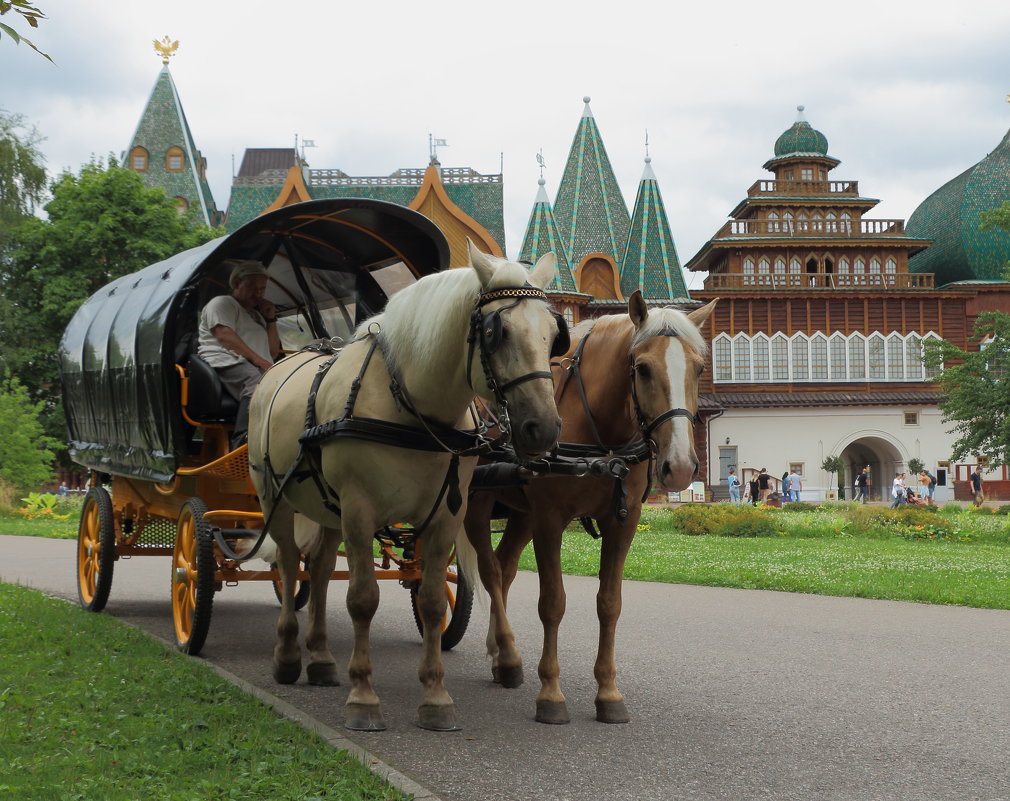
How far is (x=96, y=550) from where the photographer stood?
8.95 m

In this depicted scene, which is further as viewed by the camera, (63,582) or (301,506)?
(63,582)

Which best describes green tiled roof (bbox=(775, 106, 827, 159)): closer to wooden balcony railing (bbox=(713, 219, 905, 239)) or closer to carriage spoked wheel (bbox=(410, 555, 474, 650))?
wooden balcony railing (bbox=(713, 219, 905, 239))

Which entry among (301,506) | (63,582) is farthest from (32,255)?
(301,506)

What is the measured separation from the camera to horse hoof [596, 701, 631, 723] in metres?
5.38

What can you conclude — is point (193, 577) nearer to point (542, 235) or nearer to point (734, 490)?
point (734, 490)

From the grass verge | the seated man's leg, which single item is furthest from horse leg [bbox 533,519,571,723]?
the seated man's leg

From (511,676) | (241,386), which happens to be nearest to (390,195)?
(241,386)

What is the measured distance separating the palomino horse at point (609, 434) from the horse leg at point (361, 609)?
0.82m

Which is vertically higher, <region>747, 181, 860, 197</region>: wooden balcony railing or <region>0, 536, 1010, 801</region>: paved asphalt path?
<region>747, 181, 860, 197</region>: wooden balcony railing

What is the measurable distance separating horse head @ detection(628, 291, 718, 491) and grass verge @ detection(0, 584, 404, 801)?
184 centimetres

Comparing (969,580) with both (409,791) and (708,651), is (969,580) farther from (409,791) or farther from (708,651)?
(409,791)

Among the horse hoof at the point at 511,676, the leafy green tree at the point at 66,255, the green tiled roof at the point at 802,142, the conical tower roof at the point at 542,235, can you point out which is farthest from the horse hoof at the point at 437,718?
the green tiled roof at the point at 802,142

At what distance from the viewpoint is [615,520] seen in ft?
18.0

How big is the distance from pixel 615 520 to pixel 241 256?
12.6ft
